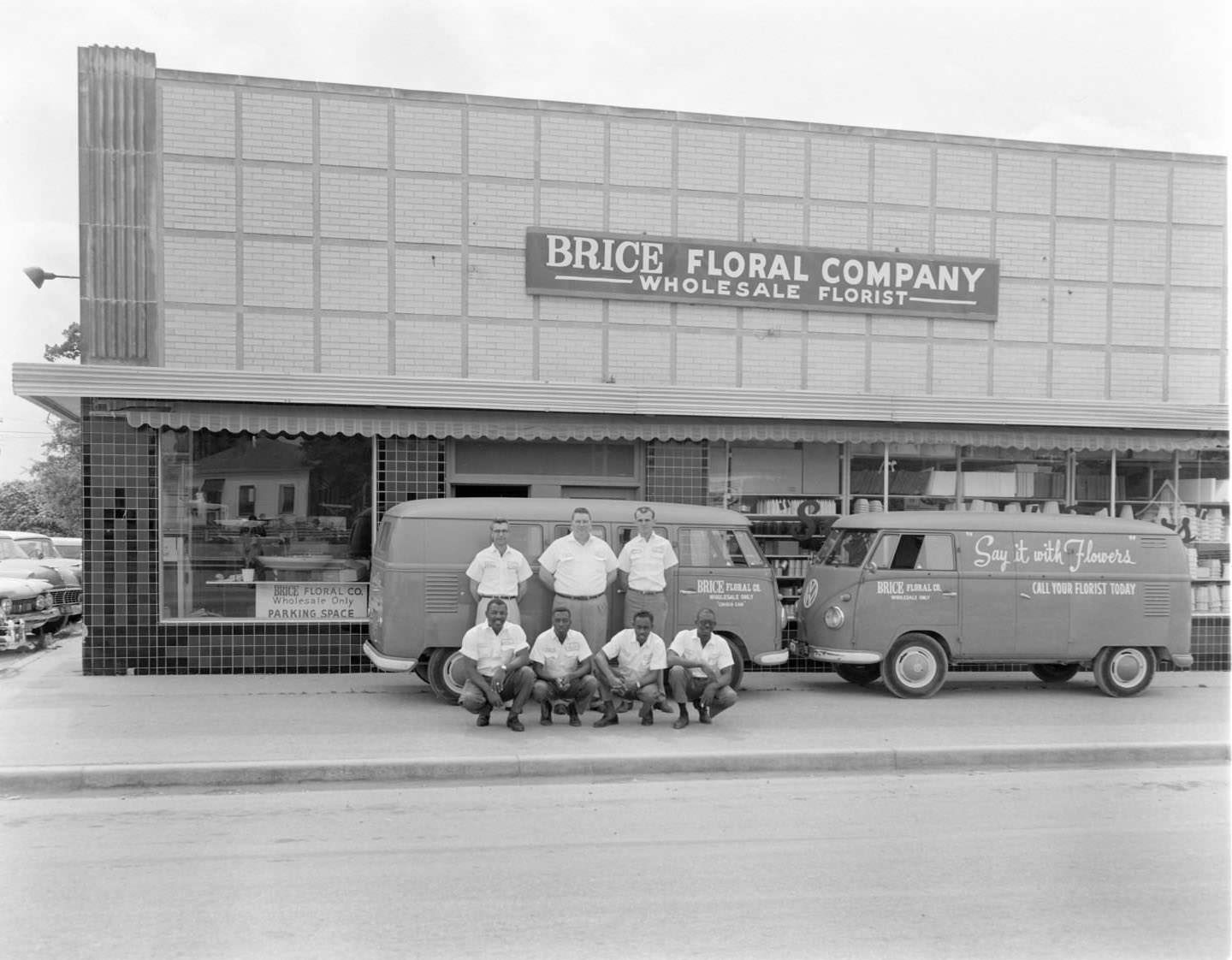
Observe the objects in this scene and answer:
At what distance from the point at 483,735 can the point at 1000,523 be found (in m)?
6.39

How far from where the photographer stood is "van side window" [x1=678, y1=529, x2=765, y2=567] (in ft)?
37.8

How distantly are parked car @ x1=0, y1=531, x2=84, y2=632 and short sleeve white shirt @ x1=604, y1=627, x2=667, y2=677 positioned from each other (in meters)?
11.0

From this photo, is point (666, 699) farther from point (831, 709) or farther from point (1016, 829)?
point (1016, 829)

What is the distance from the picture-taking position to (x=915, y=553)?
11812mm

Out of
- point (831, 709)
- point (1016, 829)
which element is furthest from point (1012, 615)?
point (1016, 829)

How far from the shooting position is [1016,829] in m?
6.96

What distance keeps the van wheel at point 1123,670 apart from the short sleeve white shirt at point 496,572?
6.72m

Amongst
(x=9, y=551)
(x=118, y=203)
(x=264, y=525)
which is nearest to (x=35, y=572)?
(x=9, y=551)

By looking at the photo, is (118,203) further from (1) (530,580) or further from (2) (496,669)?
(2) (496,669)

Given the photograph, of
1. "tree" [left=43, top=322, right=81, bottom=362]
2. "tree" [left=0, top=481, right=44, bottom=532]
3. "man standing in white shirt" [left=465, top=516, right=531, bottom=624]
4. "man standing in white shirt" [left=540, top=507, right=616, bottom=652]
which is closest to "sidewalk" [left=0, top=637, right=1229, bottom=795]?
"man standing in white shirt" [left=540, top=507, right=616, bottom=652]

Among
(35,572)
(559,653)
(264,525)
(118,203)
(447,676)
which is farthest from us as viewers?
(35,572)

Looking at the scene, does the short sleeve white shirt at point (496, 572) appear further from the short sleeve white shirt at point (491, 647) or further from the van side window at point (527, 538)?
the short sleeve white shirt at point (491, 647)

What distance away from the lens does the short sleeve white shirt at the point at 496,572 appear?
10477 millimetres

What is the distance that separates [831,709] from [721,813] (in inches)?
152
